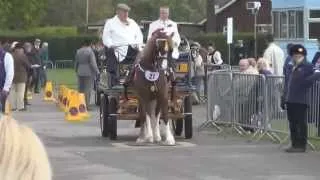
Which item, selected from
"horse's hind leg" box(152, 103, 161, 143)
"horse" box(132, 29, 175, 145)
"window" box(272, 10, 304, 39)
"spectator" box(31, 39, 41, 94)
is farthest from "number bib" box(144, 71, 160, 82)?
"window" box(272, 10, 304, 39)

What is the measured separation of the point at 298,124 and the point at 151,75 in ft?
8.51

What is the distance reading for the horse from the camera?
13.9 meters

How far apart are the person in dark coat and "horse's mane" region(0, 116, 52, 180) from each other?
37.7 ft

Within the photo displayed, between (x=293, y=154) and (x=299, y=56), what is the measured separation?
161cm

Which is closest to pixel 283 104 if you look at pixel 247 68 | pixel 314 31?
pixel 247 68

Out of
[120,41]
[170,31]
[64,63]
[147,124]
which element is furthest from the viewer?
[64,63]

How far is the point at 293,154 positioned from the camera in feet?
44.4

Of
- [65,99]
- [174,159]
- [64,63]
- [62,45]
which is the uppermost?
[62,45]

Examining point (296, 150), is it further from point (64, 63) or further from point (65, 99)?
point (64, 63)

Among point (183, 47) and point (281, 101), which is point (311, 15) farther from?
point (281, 101)

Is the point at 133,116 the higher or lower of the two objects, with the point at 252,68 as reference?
lower

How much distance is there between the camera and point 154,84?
46.6ft

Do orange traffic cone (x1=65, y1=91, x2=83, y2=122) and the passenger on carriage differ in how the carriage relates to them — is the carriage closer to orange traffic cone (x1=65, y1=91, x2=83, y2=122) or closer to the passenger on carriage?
the passenger on carriage

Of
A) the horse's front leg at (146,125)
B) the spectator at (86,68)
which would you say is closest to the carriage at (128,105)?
the horse's front leg at (146,125)
